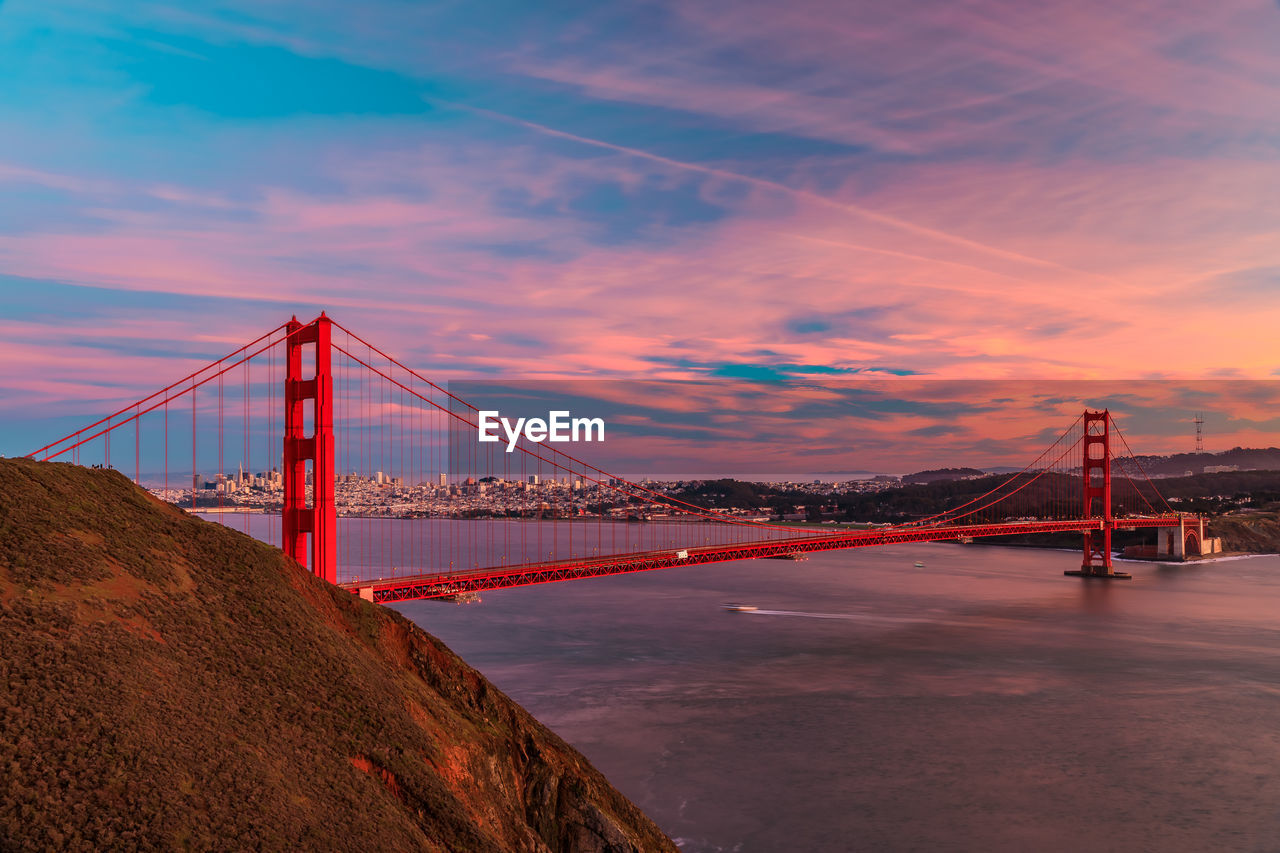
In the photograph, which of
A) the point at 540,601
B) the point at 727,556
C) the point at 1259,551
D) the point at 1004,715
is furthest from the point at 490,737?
the point at 1259,551

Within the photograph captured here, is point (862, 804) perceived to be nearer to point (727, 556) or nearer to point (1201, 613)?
point (727, 556)

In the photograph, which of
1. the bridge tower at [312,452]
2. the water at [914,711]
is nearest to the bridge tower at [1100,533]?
the water at [914,711]

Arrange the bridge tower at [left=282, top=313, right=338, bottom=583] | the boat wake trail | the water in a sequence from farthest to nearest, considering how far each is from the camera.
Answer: the boat wake trail → the bridge tower at [left=282, top=313, right=338, bottom=583] → the water

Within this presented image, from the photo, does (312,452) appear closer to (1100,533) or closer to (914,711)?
(914,711)

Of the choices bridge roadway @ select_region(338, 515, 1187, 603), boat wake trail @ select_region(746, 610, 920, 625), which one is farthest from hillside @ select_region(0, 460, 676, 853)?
boat wake trail @ select_region(746, 610, 920, 625)

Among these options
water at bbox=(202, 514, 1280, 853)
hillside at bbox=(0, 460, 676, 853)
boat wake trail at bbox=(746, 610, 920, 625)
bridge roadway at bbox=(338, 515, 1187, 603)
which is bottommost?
boat wake trail at bbox=(746, 610, 920, 625)

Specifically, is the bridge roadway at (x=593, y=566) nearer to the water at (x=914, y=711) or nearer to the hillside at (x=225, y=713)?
the water at (x=914, y=711)

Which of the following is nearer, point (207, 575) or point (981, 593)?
point (207, 575)

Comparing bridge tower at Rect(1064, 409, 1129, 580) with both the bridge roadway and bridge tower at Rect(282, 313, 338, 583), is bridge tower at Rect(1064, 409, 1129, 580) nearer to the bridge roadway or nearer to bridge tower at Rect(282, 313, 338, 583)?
the bridge roadway

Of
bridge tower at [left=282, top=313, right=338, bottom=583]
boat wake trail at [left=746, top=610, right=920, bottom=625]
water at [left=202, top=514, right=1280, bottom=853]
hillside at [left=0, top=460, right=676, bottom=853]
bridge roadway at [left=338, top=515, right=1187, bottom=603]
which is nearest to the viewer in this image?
hillside at [left=0, top=460, right=676, bottom=853]
